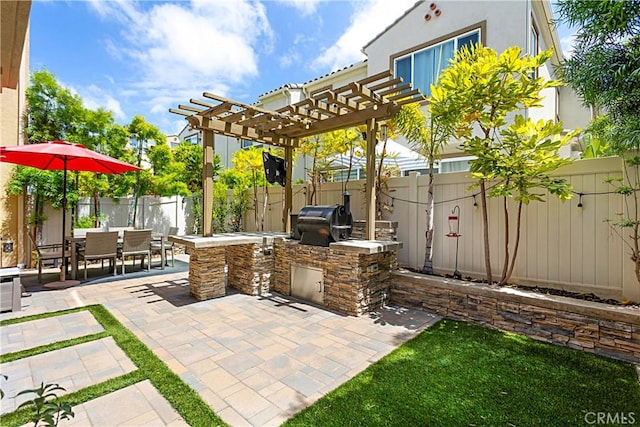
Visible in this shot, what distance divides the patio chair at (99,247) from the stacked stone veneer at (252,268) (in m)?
3.03

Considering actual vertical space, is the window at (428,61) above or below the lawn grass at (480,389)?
above

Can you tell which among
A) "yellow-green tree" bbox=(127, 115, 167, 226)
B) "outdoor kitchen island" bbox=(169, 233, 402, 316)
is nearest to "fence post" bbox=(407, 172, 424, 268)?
"outdoor kitchen island" bbox=(169, 233, 402, 316)

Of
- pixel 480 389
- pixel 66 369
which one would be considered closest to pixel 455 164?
pixel 480 389

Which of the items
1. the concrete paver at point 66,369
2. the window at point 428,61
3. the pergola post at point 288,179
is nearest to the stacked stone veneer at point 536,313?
the pergola post at point 288,179

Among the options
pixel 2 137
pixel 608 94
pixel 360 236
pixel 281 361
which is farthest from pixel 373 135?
pixel 2 137

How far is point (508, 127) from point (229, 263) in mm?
5881

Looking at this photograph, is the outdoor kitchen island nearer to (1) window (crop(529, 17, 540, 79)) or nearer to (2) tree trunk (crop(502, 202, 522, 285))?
(2) tree trunk (crop(502, 202, 522, 285))

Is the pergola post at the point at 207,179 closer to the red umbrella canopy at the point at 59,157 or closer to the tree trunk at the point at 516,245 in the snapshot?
the red umbrella canopy at the point at 59,157

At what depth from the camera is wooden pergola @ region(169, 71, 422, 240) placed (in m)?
5.36

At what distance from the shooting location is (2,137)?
7.54 m

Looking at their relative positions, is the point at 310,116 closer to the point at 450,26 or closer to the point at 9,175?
the point at 450,26

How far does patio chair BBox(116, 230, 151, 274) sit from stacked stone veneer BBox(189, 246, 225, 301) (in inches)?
103

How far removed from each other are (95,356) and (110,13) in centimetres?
791

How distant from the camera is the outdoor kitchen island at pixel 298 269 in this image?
16.8ft
